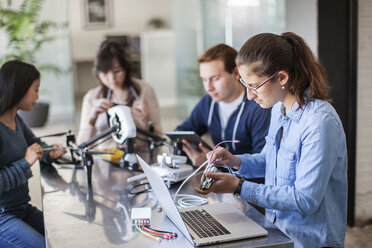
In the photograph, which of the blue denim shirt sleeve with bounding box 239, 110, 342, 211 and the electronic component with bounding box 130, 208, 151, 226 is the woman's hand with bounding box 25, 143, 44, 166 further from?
the blue denim shirt sleeve with bounding box 239, 110, 342, 211

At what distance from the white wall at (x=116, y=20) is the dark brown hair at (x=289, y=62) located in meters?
8.23

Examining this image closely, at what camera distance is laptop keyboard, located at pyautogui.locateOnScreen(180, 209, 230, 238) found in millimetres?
1392

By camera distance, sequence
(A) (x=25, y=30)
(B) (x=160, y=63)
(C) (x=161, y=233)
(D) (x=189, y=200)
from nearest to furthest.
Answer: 1. (C) (x=161, y=233)
2. (D) (x=189, y=200)
3. (A) (x=25, y=30)
4. (B) (x=160, y=63)

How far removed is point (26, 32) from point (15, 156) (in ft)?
12.7

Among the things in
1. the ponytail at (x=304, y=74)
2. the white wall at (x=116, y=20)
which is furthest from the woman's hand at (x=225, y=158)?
the white wall at (x=116, y=20)

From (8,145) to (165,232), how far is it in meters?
1.05

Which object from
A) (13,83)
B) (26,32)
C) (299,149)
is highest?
(26,32)

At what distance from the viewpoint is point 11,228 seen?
1.85 metres

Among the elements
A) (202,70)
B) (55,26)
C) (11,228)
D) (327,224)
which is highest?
(55,26)

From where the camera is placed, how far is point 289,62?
5.01 ft

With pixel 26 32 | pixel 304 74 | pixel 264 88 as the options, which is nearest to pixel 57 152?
pixel 264 88

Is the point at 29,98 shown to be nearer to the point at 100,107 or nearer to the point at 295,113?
the point at 100,107

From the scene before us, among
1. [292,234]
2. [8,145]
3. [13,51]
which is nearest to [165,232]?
[292,234]

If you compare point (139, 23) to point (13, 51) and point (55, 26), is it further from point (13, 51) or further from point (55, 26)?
point (13, 51)
